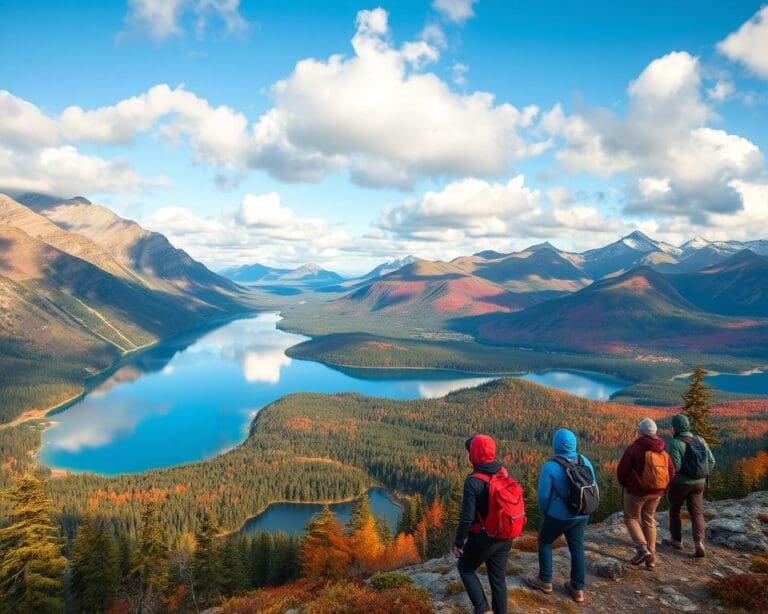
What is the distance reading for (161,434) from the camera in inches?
7116

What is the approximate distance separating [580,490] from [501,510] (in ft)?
8.43

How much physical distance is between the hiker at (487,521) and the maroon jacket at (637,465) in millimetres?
5239

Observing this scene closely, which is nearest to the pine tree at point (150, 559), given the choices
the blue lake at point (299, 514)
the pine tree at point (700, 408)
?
the pine tree at point (700, 408)

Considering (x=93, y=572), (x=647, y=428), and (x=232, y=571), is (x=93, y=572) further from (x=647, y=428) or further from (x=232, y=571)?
(x=647, y=428)

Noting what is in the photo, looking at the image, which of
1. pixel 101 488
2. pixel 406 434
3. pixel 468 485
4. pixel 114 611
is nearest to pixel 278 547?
pixel 114 611

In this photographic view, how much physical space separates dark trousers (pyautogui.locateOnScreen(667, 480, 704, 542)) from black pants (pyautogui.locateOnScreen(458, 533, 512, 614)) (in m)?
7.95

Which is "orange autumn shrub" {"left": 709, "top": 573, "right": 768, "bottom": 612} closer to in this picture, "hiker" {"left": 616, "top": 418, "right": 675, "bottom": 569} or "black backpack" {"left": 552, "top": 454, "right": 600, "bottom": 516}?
"hiker" {"left": 616, "top": 418, "right": 675, "bottom": 569}

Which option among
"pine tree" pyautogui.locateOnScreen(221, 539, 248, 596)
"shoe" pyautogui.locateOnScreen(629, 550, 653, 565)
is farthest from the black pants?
"pine tree" pyautogui.locateOnScreen(221, 539, 248, 596)

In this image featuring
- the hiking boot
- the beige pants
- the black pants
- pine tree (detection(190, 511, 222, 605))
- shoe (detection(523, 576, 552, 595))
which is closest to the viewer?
the black pants

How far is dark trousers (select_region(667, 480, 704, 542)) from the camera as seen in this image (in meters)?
15.8

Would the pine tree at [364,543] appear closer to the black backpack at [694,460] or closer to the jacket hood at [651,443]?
the black backpack at [694,460]

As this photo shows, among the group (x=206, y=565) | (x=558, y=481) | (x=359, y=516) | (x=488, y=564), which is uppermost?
(x=558, y=481)

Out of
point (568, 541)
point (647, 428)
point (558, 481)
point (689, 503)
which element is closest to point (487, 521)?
point (558, 481)

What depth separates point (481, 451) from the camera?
11.2m
